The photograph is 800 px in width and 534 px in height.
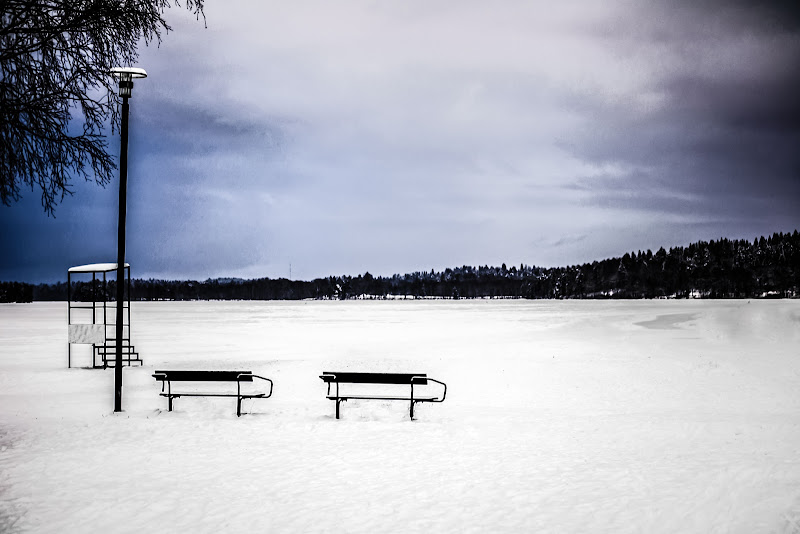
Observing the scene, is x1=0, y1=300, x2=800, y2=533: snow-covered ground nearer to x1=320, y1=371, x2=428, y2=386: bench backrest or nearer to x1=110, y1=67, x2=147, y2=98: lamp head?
x1=320, y1=371, x2=428, y2=386: bench backrest

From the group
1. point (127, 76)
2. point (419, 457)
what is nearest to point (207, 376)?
point (419, 457)

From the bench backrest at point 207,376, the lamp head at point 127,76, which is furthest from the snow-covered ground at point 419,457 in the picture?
the lamp head at point 127,76

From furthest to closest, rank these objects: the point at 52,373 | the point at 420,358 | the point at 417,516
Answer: the point at 420,358, the point at 52,373, the point at 417,516

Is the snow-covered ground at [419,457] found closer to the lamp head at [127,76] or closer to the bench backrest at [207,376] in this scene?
the bench backrest at [207,376]

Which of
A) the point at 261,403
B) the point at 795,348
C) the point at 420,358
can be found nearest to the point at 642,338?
the point at 795,348

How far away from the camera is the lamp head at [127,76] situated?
9.01 m

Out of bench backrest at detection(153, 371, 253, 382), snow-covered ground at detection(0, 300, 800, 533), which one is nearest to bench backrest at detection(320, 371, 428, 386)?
snow-covered ground at detection(0, 300, 800, 533)

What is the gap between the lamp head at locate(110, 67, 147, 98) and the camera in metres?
9.01

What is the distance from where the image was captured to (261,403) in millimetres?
13438

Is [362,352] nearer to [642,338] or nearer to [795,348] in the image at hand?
[642,338]

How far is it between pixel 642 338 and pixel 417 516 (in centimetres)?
2939

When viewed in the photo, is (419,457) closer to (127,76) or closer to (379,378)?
(379,378)

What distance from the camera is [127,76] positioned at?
375 inches

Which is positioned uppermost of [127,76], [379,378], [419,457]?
[127,76]
